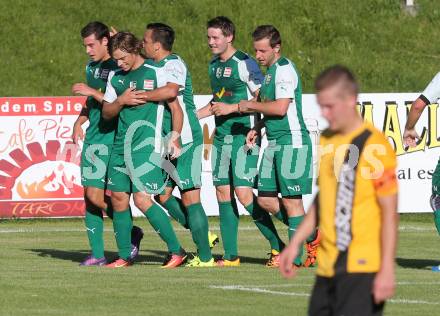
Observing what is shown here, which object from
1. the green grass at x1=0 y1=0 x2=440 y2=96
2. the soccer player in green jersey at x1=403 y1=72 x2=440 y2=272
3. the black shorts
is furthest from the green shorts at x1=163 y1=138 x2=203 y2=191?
the green grass at x1=0 y1=0 x2=440 y2=96

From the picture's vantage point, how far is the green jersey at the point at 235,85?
13.3 meters

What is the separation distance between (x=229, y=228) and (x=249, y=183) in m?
0.52

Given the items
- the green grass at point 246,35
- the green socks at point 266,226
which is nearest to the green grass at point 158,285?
the green socks at point 266,226

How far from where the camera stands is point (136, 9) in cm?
2852

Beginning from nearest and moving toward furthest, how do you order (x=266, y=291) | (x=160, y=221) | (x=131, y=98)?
(x=266, y=291)
(x=131, y=98)
(x=160, y=221)

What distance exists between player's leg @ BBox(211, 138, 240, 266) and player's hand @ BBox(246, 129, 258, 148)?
38 centimetres

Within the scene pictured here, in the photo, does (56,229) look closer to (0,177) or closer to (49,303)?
(0,177)

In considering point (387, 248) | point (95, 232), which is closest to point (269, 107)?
point (95, 232)

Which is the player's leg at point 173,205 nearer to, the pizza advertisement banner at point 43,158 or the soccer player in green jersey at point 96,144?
the soccer player in green jersey at point 96,144

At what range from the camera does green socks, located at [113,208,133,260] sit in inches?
513

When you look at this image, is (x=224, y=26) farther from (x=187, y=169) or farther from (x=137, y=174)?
(x=137, y=174)

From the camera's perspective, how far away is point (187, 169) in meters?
13.1

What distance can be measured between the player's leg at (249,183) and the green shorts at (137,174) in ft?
2.78

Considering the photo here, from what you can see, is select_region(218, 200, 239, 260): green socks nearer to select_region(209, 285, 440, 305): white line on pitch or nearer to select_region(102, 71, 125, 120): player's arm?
select_region(102, 71, 125, 120): player's arm
